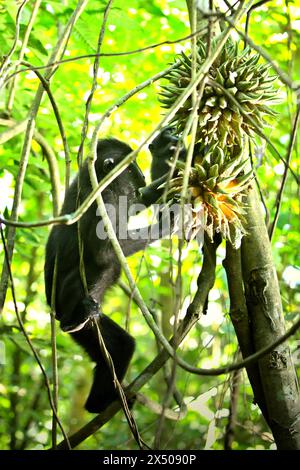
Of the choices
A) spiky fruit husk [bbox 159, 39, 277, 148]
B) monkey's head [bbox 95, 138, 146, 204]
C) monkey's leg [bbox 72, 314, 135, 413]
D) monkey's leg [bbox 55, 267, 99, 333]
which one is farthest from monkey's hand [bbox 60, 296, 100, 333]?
spiky fruit husk [bbox 159, 39, 277, 148]

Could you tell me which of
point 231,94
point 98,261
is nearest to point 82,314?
point 98,261

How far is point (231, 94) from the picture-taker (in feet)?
7.73

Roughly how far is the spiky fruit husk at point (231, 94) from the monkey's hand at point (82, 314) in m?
1.56

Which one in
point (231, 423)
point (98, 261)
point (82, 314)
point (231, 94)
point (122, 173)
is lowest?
point (231, 423)

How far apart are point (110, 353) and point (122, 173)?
1.35 metres

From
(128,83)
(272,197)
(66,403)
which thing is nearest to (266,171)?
(272,197)

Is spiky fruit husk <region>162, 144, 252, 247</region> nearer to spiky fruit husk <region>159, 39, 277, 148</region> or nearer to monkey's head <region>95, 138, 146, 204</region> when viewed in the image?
spiky fruit husk <region>159, 39, 277, 148</region>

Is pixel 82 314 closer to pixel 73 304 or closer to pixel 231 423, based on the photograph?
pixel 73 304

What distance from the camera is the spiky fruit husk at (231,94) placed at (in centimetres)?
235

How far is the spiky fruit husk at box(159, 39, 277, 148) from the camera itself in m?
2.35
